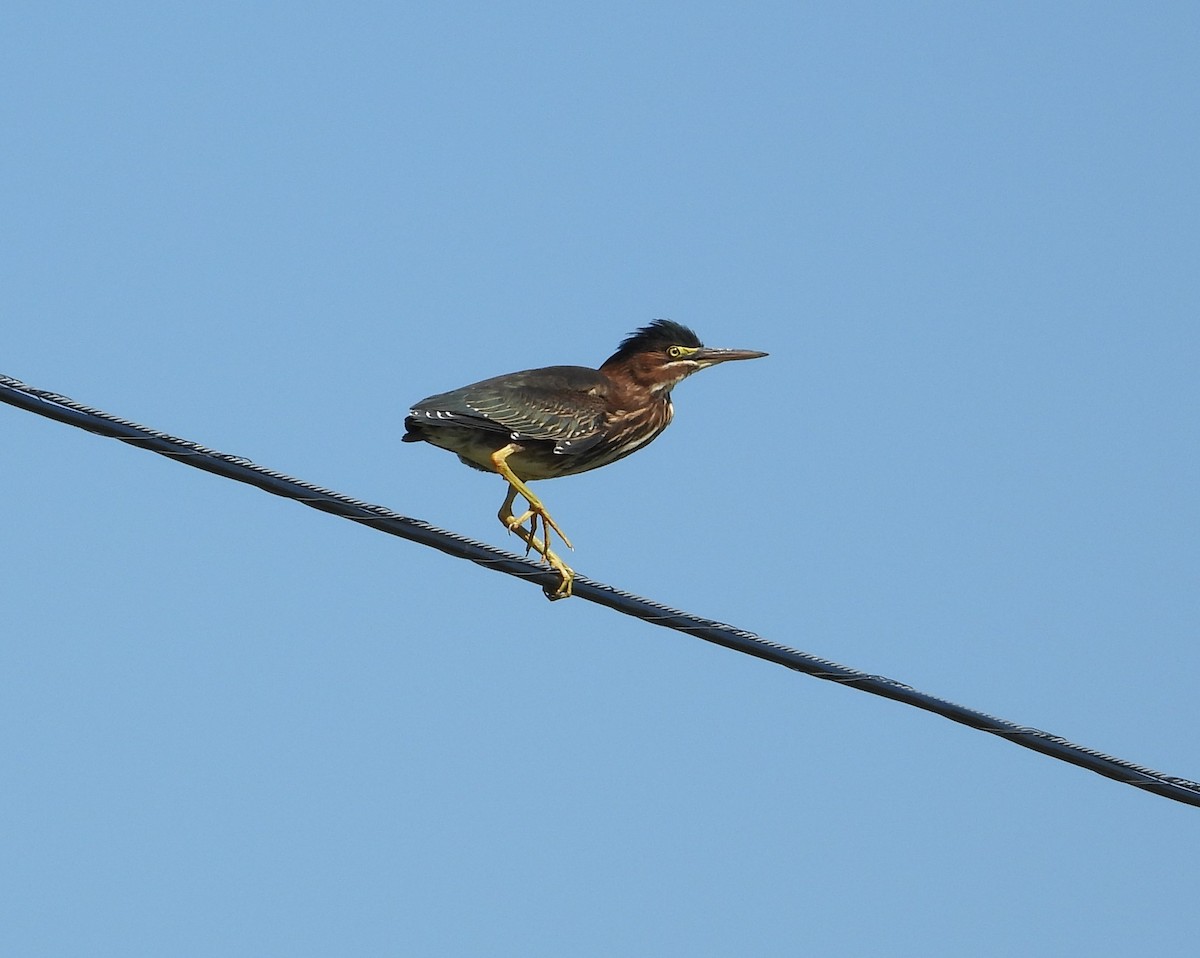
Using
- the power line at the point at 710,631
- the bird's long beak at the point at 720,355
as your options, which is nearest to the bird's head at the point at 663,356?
the bird's long beak at the point at 720,355

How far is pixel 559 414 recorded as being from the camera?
11570 mm

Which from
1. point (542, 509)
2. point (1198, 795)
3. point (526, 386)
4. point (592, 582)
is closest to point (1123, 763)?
point (1198, 795)

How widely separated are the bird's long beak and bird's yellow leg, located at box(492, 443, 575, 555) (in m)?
1.97

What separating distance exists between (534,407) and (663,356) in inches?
64.1

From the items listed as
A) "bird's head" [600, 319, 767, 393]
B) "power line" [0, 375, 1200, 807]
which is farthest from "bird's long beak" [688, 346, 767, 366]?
"power line" [0, 375, 1200, 807]

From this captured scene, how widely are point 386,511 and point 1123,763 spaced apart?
3327mm

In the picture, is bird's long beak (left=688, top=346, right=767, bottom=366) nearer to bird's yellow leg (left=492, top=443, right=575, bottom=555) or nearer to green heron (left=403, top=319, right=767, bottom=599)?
green heron (left=403, top=319, right=767, bottom=599)

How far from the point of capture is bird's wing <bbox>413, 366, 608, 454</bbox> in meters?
11.1

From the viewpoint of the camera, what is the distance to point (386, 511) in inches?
290

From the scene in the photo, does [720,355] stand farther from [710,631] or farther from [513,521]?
[710,631]

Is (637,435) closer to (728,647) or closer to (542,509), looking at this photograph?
(542,509)

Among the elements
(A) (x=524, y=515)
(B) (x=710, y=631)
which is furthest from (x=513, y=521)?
(B) (x=710, y=631)

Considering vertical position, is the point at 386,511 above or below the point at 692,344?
below

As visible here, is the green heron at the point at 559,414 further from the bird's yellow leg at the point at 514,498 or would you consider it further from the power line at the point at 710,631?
the power line at the point at 710,631
